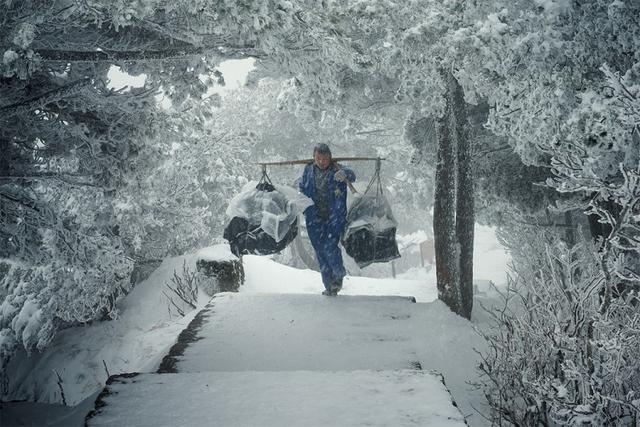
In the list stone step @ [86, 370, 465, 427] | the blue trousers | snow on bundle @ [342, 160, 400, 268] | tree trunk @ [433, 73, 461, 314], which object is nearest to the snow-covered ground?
tree trunk @ [433, 73, 461, 314]

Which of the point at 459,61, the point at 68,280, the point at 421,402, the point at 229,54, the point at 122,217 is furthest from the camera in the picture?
the point at 122,217

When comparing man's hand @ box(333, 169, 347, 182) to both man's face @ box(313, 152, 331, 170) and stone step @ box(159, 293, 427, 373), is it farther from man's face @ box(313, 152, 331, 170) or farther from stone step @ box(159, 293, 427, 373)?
stone step @ box(159, 293, 427, 373)

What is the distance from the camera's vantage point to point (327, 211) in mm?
5793

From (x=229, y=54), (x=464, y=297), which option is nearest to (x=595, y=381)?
(x=464, y=297)

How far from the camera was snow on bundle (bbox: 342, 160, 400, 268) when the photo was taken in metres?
5.59

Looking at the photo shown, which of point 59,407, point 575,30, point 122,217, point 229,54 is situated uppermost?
point 229,54

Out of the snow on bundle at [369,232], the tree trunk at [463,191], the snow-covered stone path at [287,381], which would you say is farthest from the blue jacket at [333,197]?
the tree trunk at [463,191]

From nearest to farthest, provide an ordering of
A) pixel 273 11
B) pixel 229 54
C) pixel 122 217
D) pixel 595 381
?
pixel 595 381, pixel 273 11, pixel 229 54, pixel 122 217

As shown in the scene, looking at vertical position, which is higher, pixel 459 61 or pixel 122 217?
pixel 459 61

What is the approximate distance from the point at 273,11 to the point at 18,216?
4.07 m

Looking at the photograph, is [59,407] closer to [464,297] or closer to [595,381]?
[464,297]

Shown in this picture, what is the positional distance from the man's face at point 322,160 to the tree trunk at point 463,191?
177 cm

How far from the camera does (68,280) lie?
8.43 metres

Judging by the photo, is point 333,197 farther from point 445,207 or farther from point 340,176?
point 445,207
